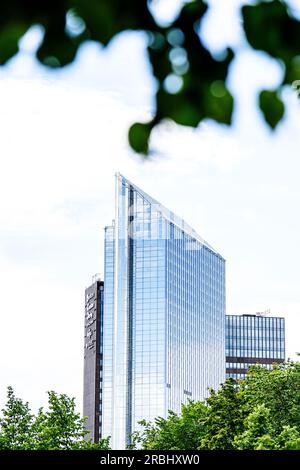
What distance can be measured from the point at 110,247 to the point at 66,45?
160076 mm

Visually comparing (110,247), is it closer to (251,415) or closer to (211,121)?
(251,415)

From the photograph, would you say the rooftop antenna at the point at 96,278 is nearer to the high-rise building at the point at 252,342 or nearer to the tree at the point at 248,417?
the high-rise building at the point at 252,342

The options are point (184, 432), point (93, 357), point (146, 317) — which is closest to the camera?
point (184, 432)

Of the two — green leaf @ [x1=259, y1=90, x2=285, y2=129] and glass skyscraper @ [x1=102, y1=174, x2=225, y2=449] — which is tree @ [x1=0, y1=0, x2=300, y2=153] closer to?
green leaf @ [x1=259, y1=90, x2=285, y2=129]

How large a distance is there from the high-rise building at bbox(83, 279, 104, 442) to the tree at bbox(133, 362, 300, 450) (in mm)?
110515

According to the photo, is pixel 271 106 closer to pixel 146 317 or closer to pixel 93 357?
pixel 146 317

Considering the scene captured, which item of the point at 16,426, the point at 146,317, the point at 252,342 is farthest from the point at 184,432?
the point at 252,342

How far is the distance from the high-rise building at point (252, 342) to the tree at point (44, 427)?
126997 mm

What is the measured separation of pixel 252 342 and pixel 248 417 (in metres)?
135

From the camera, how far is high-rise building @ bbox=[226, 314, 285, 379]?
177 meters

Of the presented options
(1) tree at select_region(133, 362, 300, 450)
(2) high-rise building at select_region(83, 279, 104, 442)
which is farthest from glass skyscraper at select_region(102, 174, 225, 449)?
(1) tree at select_region(133, 362, 300, 450)

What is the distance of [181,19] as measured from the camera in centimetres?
253

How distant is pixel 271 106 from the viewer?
8.14ft

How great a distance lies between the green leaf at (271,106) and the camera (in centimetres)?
244
